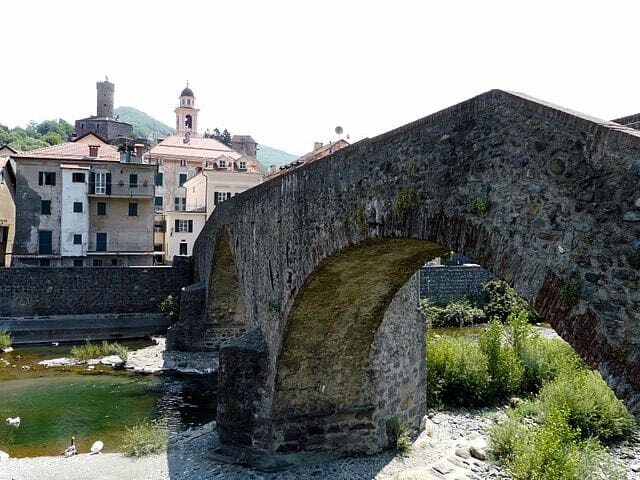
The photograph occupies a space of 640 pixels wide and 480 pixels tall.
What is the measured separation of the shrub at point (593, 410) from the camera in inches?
432

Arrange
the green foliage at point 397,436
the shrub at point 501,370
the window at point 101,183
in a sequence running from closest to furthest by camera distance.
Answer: the green foliage at point 397,436 → the shrub at point 501,370 → the window at point 101,183

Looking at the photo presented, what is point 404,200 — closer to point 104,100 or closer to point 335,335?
point 335,335

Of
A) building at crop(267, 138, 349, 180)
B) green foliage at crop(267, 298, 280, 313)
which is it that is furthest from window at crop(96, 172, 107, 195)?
green foliage at crop(267, 298, 280, 313)

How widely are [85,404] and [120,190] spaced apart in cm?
1744

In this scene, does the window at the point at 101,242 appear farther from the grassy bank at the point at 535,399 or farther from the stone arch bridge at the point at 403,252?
the grassy bank at the point at 535,399

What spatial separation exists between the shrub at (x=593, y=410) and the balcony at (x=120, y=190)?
77.5ft

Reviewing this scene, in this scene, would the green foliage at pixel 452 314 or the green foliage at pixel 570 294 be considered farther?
the green foliage at pixel 452 314

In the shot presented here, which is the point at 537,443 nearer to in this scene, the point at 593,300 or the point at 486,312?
the point at 593,300

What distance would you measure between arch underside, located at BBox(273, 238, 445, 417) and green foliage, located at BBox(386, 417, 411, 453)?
2.20ft

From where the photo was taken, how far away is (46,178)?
28.5 meters

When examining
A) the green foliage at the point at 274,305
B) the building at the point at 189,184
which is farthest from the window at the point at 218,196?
the green foliage at the point at 274,305

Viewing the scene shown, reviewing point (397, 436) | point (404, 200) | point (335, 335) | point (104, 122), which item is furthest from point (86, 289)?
point (104, 122)

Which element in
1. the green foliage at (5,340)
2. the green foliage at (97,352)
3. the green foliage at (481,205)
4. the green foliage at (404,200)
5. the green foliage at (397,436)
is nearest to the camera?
the green foliage at (481,205)

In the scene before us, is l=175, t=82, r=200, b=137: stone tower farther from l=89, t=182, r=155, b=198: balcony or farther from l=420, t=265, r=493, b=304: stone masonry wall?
l=420, t=265, r=493, b=304: stone masonry wall
